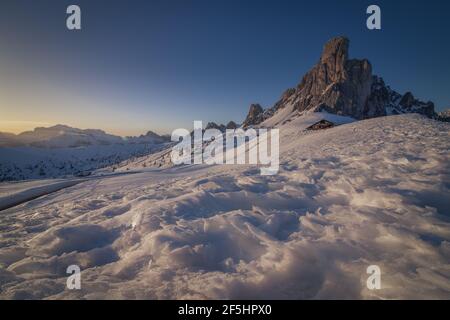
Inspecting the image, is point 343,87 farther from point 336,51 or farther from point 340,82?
point 336,51

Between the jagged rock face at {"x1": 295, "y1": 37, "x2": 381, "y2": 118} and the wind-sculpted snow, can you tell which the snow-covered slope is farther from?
the wind-sculpted snow

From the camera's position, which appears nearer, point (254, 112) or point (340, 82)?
point (340, 82)

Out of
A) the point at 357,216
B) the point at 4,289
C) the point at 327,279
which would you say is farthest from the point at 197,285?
the point at 357,216

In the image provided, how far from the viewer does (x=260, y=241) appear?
4.45 m

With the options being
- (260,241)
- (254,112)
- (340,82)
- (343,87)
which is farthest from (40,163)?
(260,241)

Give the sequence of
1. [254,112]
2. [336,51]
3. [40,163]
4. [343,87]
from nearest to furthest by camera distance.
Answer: [343,87] < [336,51] < [40,163] < [254,112]

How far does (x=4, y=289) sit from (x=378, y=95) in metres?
166

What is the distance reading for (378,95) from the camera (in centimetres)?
13462

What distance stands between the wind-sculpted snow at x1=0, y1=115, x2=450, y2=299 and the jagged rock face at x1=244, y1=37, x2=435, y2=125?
106741 millimetres

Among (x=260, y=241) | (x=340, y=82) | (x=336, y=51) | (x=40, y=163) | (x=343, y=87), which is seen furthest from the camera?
(x=40, y=163)

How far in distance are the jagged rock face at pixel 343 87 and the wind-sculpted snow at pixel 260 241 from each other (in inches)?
4202

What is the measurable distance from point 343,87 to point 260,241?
129m

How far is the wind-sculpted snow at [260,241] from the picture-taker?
11.2 ft
